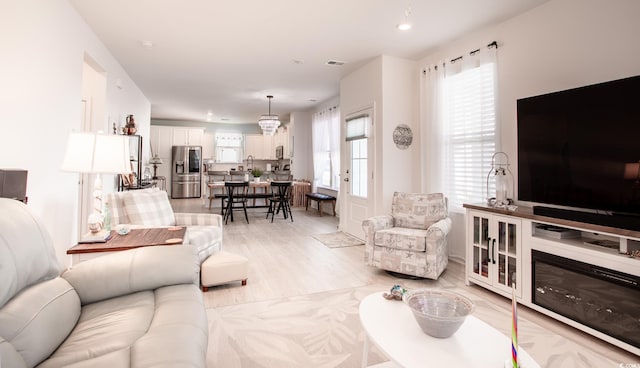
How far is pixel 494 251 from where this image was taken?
2.80 m

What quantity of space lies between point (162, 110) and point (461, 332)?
928 cm

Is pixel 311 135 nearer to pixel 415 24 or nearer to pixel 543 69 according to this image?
pixel 415 24

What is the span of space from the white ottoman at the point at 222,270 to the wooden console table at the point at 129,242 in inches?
21.9

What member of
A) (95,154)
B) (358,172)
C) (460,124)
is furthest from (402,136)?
(95,154)

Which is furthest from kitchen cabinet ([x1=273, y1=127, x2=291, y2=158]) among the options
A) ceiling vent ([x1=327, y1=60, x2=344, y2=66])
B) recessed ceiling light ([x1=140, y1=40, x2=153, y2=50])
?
recessed ceiling light ([x1=140, y1=40, x2=153, y2=50])

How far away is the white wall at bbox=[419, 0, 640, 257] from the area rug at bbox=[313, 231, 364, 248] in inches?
94.0

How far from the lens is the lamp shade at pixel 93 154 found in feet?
6.42

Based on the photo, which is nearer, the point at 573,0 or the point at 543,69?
the point at 573,0

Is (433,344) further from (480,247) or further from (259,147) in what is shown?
(259,147)

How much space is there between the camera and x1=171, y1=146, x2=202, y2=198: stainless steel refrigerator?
33.2ft

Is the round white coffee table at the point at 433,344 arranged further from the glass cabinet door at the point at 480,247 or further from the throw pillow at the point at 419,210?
the throw pillow at the point at 419,210

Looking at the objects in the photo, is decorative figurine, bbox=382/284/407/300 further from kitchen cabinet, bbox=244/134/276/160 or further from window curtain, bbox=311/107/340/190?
kitchen cabinet, bbox=244/134/276/160

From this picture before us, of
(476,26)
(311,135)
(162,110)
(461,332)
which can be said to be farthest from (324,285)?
(162,110)

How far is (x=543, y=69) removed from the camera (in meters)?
2.97
